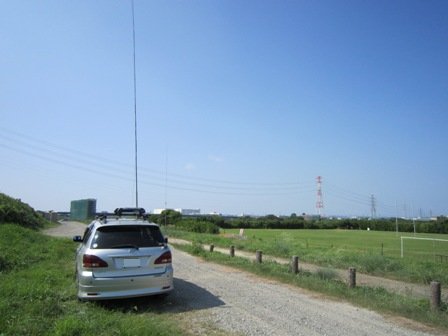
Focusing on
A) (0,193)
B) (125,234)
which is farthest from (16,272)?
(0,193)

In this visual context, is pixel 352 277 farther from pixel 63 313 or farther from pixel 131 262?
pixel 63 313

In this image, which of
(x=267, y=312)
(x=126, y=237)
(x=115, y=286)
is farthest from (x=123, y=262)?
(x=267, y=312)

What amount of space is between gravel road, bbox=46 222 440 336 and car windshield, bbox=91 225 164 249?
131 cm

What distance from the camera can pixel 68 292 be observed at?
28.0 feet

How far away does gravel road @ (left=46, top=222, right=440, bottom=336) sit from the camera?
21.8 feet

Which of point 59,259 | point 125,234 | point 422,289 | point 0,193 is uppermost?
point 0,193

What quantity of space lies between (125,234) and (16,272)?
5298mm

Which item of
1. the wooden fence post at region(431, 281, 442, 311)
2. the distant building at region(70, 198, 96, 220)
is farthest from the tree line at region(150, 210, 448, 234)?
the wooden fence post at region(431, 281, 442, 311)

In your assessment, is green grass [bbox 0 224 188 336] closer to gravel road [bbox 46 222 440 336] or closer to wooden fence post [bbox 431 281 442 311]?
gravel road [bbox 46 222 440 336]

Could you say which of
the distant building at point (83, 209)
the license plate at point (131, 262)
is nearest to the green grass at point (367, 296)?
the license plate at point (131, 262)

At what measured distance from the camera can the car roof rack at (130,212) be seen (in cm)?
966

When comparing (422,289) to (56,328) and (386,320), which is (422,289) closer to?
(386,320)

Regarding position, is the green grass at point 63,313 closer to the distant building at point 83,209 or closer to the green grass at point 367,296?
the green grass at point 367,296

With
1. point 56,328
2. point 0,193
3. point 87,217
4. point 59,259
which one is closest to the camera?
point 56,328
